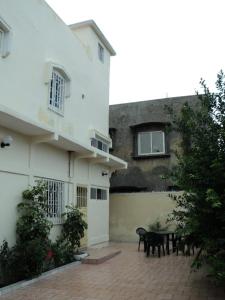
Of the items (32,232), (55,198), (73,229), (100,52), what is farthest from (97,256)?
(100,52)

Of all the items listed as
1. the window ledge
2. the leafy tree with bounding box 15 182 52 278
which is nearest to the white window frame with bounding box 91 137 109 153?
the window ledge

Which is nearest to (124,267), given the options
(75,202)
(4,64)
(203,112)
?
(75,202)

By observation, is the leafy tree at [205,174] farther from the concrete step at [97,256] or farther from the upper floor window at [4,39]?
the upper floor window at [4,39]

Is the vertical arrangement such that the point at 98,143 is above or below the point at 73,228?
above

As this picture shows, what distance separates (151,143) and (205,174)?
12742 millimetres

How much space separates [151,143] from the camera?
1941 cm

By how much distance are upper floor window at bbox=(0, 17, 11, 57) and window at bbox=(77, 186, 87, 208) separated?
18.7ft

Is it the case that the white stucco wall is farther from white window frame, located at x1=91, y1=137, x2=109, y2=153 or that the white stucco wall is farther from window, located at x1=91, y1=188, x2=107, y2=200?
window, located at x1=91, y1=188, x2=107, y2=200

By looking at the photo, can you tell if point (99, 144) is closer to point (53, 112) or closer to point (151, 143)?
point (53, 112)

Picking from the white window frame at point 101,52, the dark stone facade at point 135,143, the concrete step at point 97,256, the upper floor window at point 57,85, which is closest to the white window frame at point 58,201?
the concrete step at point 97,256

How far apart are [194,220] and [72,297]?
271cm

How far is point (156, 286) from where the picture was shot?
24.9ft

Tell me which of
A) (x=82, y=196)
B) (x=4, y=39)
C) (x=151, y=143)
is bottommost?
(x=82, y=196)

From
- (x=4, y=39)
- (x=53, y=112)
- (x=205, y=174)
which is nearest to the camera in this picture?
(x=205, y=174)
